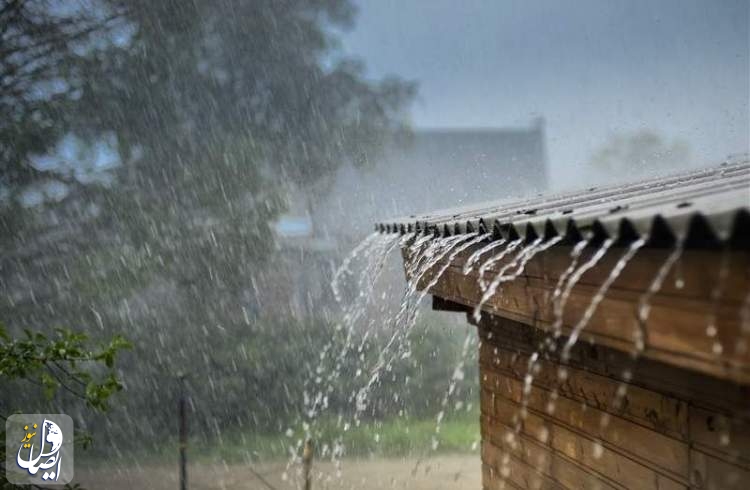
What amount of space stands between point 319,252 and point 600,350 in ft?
49.9

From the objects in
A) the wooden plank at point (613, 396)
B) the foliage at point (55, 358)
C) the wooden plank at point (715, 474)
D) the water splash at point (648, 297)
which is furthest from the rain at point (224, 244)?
the water splash at point (648, 297)

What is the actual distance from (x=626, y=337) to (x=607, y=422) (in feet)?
2.77

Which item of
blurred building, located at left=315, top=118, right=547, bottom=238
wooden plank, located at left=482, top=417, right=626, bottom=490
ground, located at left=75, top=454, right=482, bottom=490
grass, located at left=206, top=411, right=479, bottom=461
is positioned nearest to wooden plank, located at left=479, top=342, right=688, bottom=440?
wooden plank, located at left=482, top=417, right=626, bottom=490

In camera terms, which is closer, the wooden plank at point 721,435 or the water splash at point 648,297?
the water splash at point 648,297

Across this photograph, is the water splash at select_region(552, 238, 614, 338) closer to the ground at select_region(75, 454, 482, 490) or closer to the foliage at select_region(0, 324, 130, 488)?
the foliage at select_region(0, 324, 130, 488)

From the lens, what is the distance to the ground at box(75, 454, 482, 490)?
12.2 meters

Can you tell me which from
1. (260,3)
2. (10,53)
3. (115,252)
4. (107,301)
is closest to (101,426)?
(107,301)

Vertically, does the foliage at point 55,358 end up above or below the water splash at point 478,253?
below

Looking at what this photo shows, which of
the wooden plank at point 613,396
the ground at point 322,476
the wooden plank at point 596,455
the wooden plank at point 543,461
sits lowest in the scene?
the ground at point 322,476

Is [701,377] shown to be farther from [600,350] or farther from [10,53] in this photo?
[10,53]

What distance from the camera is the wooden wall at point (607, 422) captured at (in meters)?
1.65

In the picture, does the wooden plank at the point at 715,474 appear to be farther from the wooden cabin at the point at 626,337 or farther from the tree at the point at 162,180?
the tree at the point at 162,180

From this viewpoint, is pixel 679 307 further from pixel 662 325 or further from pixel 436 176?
pixel 436 176

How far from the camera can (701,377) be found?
164 centimetres
